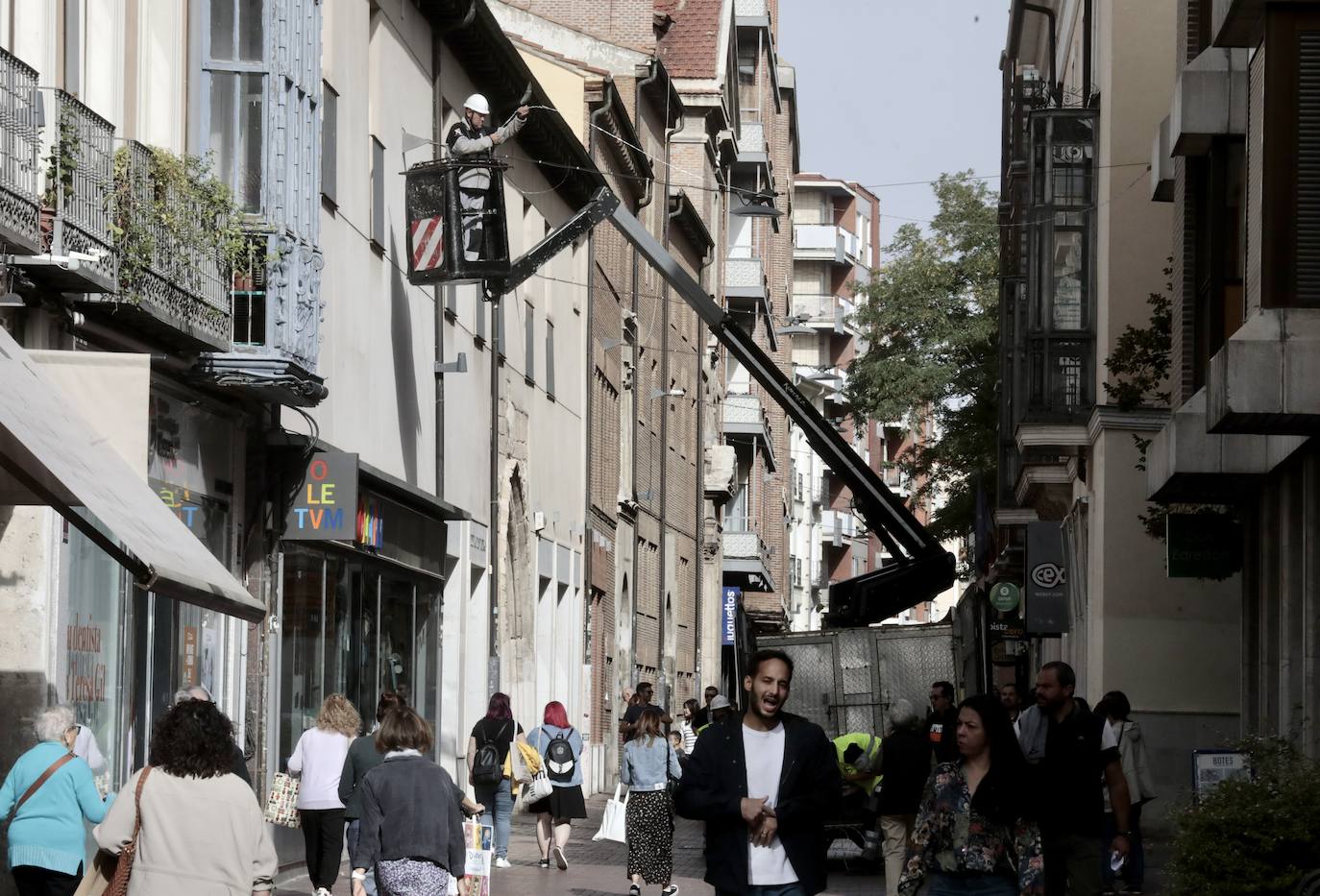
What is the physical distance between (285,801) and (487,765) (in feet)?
14.8

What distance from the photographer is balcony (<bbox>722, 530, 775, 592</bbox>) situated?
65812mm

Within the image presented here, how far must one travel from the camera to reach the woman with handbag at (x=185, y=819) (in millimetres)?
8180

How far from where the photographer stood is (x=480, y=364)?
2930cm

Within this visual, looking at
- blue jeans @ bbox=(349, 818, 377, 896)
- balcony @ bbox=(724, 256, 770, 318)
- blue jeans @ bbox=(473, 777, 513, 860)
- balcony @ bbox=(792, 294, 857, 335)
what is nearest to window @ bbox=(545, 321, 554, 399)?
blue jeans @ bbox=(473, 777, 513, 860)

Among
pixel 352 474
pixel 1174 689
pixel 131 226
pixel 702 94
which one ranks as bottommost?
pixel 1174 689

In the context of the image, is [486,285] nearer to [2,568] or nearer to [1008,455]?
[2,568]

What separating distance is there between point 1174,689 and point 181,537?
17.7 metres

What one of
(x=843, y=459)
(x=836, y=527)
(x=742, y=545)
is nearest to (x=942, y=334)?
(x=742, y=545)

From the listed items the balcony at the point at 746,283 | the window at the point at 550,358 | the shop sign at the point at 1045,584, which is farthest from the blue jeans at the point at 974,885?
the balcony at the point at 746,283

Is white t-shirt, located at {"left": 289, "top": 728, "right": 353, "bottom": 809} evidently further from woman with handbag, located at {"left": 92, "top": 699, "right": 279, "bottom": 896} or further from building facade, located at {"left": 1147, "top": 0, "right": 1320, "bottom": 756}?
woman with handbag, located at {"left": 92, "top": 699, "right": 279, "bottom": 896}

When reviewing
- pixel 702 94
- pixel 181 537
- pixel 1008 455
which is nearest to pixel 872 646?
pixel 1008 455

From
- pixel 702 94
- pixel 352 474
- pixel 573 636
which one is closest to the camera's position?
pixel 352 474

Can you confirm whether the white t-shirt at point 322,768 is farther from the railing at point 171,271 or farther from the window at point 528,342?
the window at point 528,342

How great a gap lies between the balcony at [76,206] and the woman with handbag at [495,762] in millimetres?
8219
